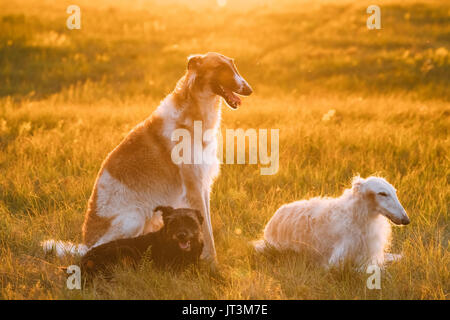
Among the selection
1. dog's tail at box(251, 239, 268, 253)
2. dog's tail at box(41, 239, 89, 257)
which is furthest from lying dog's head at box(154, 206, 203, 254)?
dog's tail at box(41, 239, 89, 257)

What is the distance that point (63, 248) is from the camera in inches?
203

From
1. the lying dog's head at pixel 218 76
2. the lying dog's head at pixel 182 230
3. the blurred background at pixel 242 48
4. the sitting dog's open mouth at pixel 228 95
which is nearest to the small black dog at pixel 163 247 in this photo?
the lying dog's head at pixel 182 230

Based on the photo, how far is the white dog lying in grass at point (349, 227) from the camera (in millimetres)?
4902

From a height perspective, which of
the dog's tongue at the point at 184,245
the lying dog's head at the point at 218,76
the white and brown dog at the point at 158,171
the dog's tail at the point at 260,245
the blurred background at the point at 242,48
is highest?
the blurred background at the point at 242,48

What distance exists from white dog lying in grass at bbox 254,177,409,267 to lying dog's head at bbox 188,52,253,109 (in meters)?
1.53

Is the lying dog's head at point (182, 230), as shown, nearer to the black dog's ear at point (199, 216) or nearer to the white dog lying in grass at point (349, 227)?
the black dog's ear at point (199, 216)

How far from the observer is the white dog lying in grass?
4902 mm

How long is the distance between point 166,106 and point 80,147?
3665 mm

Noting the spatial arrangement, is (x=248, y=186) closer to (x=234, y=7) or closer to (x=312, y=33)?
(x=312, y=33)

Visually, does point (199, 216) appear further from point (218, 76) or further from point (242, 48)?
point (242, 48)

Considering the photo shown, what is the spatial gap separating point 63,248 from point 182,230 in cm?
145

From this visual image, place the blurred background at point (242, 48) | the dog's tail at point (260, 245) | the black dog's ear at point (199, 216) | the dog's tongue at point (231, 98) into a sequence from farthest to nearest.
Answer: the blurred background at point (242, 48), the dog's tail at point (260, 245), the dog's tongue at point (231, 98), the black dog's ear at point (199, 216)

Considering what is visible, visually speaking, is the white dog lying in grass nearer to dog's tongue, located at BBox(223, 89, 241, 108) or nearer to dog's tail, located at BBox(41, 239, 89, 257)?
dog's tongue, located at BBox(223, 89, 241, 108)

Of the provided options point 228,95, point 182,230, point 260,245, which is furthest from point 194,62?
point 260,245
